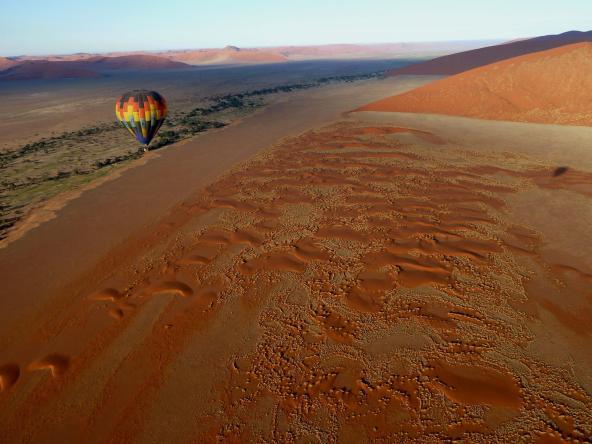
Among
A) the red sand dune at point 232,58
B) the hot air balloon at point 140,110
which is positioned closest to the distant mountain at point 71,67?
the red sand dune at point 232,58

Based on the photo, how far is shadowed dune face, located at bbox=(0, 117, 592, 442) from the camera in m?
4.48

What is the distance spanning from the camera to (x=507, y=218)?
919 cm

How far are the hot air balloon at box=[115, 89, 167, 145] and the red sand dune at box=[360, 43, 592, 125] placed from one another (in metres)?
14.9

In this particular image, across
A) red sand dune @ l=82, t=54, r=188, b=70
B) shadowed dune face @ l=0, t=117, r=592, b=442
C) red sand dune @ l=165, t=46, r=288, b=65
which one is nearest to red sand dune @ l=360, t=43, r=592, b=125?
shadowed dune face @ l=0, t=117, r=592, b=442

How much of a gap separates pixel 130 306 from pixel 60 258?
302 centimetres

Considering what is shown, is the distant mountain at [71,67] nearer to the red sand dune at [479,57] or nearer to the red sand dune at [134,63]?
the red sand dune at [134,63]

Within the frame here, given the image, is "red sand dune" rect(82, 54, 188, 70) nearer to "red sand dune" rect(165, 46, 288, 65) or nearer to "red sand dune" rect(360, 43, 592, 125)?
"red sand dune" rect(165, 46, 288, 65)

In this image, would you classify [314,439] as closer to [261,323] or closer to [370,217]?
[261,323]

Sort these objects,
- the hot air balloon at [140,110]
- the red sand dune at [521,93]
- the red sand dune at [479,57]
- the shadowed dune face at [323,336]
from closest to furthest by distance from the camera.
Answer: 1. the shadowed dune face at [323,336]
2. the hot air balloon at [140,110]
3. the red sand dune at [521,93]
4. the red sand dune at [479,57]

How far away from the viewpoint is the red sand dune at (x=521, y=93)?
2034 centimetres

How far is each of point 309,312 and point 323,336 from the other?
62cm

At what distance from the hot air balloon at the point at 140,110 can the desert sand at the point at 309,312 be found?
179 inches

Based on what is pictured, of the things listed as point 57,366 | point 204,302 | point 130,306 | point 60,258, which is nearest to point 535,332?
point 204,302

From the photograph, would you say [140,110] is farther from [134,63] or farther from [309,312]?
[134,63]
